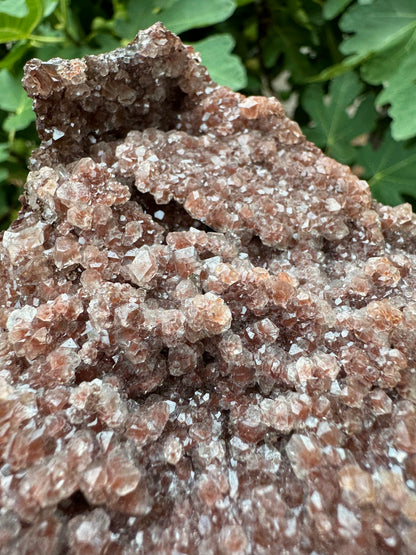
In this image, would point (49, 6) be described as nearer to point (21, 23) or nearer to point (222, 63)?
point (21, 23)

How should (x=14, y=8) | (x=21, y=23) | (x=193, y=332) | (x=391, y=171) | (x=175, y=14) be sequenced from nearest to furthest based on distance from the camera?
(x=193, y=332) → (x=14, y=8) → (x=21, y=23) → (x=175, y=14) → (x=391, y=171)

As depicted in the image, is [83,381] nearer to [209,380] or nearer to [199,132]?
[209,380]

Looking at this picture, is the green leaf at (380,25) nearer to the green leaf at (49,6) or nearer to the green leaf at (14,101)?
the green leaf at (49,6)

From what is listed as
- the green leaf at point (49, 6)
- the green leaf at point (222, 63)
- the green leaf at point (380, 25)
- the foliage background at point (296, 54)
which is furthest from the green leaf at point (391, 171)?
the green leaf at point (49, 6)

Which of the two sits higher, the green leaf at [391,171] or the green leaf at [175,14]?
the green leaf at [175,14]

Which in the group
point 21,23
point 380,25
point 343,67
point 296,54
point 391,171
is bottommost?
point 391,171

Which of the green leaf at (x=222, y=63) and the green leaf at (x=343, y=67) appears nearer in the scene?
the green leaf at (x=222, y=63)

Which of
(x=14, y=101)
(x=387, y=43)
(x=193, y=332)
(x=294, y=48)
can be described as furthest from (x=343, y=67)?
(x=193, y=332)
